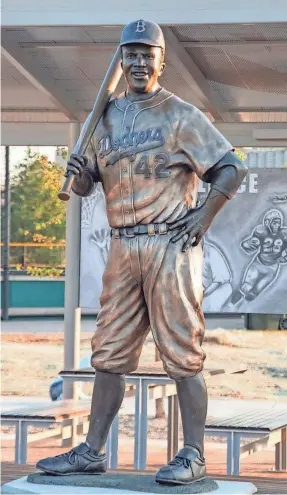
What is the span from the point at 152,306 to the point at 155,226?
33cm

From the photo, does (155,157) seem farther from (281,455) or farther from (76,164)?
(281,455)

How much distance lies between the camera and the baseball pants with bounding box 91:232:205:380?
18.5 feet

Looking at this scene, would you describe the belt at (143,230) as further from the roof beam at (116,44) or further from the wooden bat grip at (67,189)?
the roof beam at (116,44)

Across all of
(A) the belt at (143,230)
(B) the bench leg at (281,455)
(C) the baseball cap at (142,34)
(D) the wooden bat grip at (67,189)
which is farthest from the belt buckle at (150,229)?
(B) the bench leg at (281,455)

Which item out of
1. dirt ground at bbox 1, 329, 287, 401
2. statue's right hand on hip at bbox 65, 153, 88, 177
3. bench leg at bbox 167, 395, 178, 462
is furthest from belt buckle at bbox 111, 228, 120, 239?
dirt ground at bbox 1, 329, 287, 401

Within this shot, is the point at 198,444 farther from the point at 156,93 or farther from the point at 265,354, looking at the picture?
the point at 265,354

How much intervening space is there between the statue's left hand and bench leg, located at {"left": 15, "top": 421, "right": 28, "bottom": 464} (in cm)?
428

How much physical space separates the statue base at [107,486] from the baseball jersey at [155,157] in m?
1.04

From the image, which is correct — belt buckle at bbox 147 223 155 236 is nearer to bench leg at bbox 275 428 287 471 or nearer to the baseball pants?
the baseball pants

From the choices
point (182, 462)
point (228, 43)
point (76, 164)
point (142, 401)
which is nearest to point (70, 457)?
point (182, 462)

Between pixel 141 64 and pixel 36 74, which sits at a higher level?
pixel 36 74

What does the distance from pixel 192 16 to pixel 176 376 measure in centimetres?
411

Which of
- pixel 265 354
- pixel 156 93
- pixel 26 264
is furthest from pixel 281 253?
pixel 26 264

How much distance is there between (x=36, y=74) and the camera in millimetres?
10859
